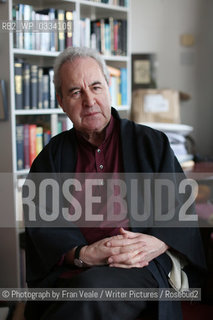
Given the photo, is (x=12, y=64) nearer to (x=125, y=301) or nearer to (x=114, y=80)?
(x=114, y=80)

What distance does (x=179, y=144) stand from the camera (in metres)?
2.54

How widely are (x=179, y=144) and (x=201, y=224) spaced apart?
78 centimetres

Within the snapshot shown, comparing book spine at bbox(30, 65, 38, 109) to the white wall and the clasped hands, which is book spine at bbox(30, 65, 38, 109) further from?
the clasped hands

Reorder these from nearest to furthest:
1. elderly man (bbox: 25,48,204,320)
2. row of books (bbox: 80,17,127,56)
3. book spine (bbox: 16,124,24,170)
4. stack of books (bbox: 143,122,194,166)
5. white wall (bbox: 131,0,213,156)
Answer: elderly man (bbox: 25,48,204,320)
book spine (bbox: 16,124,24,170)
row of books (bbox: 80,17,127,56)
stack of books (bbox: 143,122,194,166)
white wall (bbox: 131,0,213,156)

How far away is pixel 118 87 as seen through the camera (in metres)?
2.59

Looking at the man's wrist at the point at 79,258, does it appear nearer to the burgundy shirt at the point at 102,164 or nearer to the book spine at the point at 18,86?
the burgundy shirt at the point at 102,164

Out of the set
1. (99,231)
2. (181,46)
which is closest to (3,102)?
(99,231)

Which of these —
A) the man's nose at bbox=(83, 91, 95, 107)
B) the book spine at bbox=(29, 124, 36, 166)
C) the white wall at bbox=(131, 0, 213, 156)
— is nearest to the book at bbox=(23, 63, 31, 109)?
the book spine at bbox=(29, 124, 36, 166)

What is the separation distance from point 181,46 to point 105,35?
2.22 ft

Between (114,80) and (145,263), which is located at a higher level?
(114,80)

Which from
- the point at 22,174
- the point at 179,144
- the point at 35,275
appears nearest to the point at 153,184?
the point at 35,275

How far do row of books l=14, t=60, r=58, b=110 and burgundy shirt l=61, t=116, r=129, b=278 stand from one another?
75 cm

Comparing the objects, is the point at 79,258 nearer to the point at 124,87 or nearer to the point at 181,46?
the point at 124,87

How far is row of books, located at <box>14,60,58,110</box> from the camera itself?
215 centimetres
